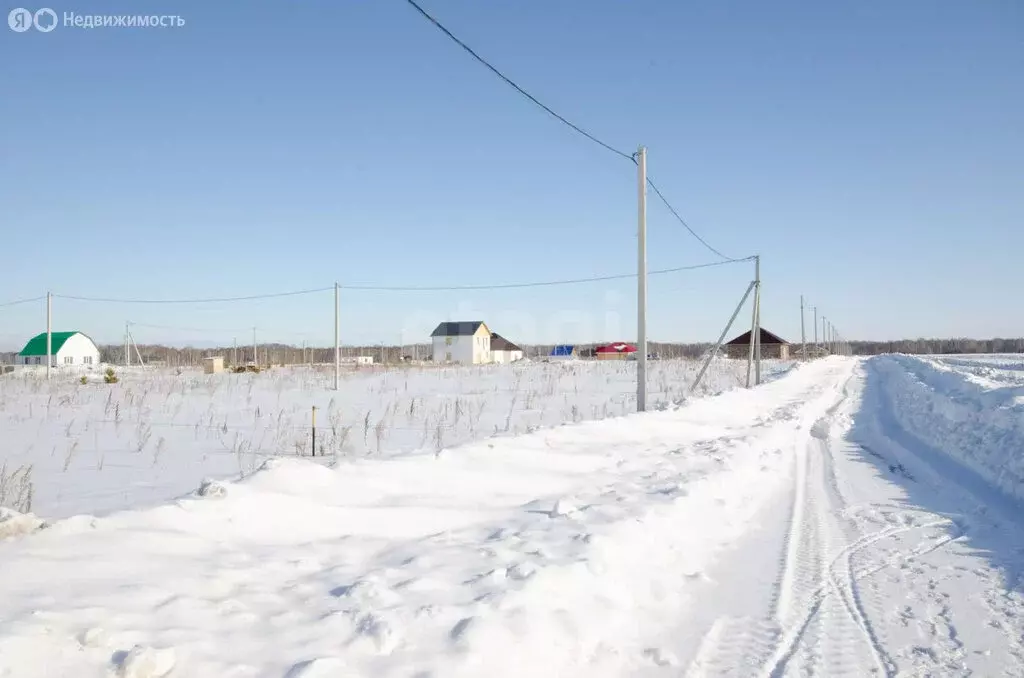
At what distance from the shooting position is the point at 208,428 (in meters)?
11.9

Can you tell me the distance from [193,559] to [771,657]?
3244 mm

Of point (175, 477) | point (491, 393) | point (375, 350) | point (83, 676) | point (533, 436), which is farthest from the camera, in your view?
point (375, 350)

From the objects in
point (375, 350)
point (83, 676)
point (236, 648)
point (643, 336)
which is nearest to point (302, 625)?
point (236, 648)

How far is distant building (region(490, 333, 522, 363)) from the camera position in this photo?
286 ft

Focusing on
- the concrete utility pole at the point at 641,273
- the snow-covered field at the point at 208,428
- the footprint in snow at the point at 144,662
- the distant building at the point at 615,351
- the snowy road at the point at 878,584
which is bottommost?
the snowy road at the point at 878,584

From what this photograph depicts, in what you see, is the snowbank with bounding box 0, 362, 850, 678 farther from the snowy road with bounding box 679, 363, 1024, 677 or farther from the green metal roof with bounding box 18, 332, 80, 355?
the green metal roof with bounding box 18, 332, 80, 355

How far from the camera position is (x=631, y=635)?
3.63 meters

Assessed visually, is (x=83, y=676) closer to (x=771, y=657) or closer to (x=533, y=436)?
(x=771, y=657)

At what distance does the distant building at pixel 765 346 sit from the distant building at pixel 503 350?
30515 millimetres

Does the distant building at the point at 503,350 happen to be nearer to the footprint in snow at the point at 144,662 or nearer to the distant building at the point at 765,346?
the distant building at the point at 765,346

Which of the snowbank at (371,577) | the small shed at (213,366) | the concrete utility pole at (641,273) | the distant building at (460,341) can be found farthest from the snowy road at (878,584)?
the distant building at (460,341)

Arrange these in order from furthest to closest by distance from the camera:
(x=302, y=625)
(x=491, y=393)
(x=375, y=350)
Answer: (x=375, y=350) < (x=491, y=393) < (x=302, y=625)

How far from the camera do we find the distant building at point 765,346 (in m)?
90.9

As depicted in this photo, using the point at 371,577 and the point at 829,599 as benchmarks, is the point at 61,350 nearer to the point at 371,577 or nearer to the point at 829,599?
the point at 371,577
